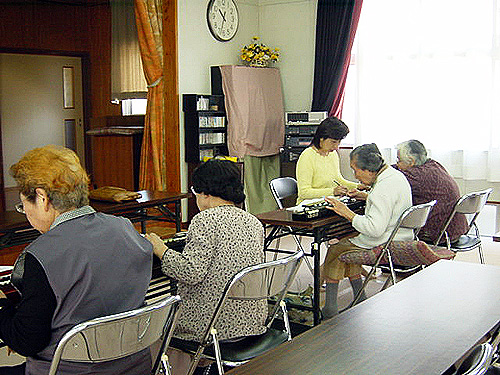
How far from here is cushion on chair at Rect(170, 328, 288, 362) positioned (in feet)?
8.94

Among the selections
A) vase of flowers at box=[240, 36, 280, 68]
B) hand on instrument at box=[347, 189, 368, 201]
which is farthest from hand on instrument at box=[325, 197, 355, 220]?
vase of flowers at box=[240, 36, 280, 68]

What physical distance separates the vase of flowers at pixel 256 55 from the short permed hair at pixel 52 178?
616 cm

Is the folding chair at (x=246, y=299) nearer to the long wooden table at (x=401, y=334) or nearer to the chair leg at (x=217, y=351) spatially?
the chair leg at (x=217, y=351)

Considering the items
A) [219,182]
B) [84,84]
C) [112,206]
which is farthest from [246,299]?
[84,84]

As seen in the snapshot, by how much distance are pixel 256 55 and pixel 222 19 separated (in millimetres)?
590

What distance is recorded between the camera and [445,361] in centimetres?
184

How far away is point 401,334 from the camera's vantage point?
2051 mm

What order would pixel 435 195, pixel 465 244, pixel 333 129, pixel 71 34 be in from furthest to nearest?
pixel 71 34
pixel 333 129
pixel 465 244
pixel 435 195

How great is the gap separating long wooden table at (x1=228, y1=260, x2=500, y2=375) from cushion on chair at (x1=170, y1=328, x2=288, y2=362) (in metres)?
0.59

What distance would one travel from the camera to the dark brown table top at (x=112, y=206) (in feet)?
13.0

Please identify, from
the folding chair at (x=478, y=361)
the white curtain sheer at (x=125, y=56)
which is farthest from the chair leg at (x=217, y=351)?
the white curtain sheer at (x=125, y=56)

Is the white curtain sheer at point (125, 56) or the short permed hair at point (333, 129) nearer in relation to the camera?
the short permed hair at point (333, 129)

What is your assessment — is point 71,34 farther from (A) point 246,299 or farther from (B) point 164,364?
(B) point 164,364

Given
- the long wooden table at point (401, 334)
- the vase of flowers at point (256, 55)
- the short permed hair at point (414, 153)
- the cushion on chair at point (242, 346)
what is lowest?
the cushion on chair at point (242, 346)
